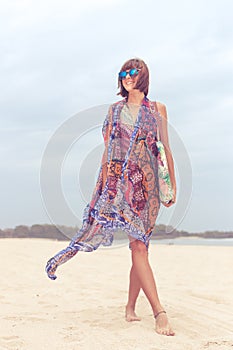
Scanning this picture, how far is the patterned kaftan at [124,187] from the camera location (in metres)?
3.34

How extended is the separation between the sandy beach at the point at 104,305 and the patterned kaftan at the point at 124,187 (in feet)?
1.62

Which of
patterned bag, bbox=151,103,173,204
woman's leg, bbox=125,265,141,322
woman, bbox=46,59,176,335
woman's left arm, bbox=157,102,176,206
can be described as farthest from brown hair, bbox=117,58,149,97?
woman's leg, bbox=125,265,141,322

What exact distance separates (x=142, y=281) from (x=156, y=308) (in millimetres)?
200

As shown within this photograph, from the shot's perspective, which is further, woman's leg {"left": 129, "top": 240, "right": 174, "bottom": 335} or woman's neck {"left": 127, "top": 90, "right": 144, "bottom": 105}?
woman's neck {"left": 127, "top": 90, "right": 144, "bottom": 105}

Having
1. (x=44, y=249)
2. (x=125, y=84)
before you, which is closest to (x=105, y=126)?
(x=125, y=84)

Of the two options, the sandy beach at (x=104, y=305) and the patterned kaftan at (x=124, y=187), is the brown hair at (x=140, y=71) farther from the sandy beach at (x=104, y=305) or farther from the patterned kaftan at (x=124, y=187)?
the sandy beach at (x=104, y=305)

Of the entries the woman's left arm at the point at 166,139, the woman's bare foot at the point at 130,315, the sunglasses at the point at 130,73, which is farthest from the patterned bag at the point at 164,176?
the woman's bare foot at the point at 130,315

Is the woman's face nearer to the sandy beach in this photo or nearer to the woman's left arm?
the woman's left arm

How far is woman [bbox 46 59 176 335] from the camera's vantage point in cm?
333

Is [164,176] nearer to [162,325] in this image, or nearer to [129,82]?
[129,82]

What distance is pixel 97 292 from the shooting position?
4906mm

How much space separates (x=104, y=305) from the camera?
14.0ft

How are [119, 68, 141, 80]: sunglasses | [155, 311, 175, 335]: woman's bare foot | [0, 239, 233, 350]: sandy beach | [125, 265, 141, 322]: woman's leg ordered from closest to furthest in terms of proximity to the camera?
[0, 239, 233, 350]: sandy beach < [155, 311, 175, 335]: woman's bare foot < [119, 68, 141, 80]: sunglasses < [125, 265, 141, 322]: woman's leg

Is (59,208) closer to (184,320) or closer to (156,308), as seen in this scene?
(156,308)
